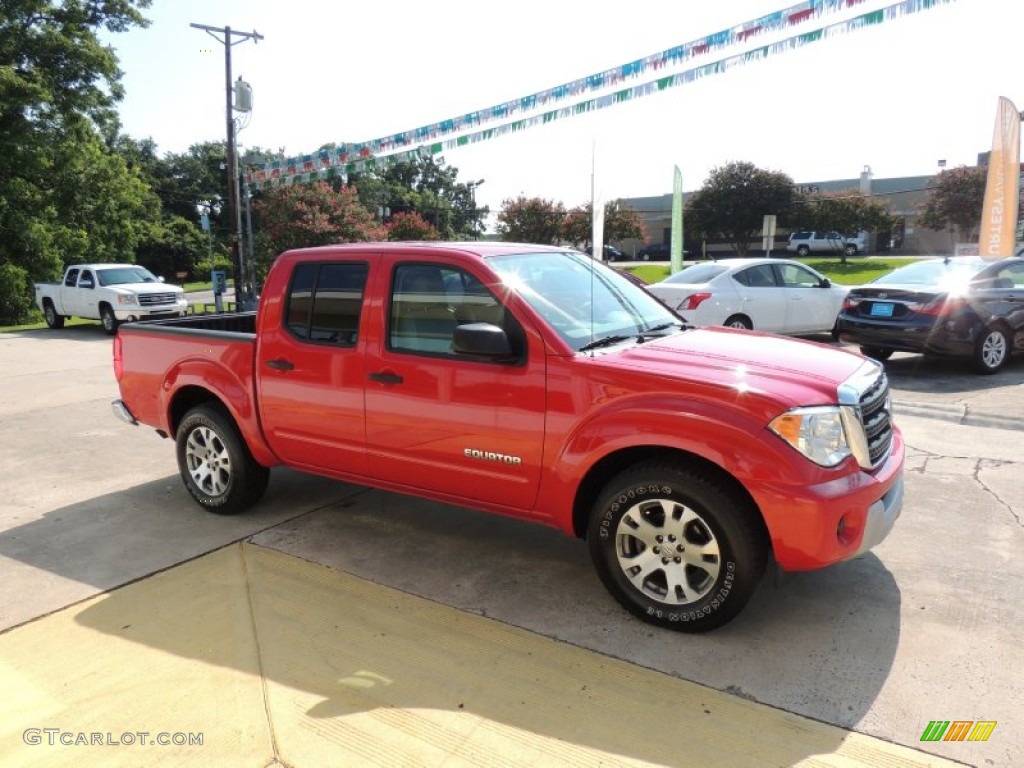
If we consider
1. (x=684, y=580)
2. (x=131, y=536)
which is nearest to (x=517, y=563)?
(x=684, y=580)

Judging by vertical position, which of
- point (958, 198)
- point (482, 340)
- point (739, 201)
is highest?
point (739, 201)

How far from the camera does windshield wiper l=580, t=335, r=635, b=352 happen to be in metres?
3.65

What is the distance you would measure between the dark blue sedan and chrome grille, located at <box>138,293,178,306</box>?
51.1 feet

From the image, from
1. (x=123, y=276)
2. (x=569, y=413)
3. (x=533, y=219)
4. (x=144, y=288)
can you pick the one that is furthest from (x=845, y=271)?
(x=569, y=413)

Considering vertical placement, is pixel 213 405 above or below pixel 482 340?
below

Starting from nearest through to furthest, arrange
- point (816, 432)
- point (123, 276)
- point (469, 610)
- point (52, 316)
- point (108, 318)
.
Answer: point (816, 432), point (469, 610), point (108, 318), point (123, 276), point (52, 316)

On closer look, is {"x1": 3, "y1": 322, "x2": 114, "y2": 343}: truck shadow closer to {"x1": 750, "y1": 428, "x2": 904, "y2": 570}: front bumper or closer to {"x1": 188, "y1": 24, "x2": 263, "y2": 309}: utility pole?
{"x1": 188, "y1": 24, "x2": 263, "y2": 309}: utility pole

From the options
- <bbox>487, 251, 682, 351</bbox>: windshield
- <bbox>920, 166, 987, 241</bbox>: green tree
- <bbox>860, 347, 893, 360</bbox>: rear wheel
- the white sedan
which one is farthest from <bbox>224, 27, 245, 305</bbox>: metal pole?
<bbox>920, 166, 987, 241</bbox>: green tree

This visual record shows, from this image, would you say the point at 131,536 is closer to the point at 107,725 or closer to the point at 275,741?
the point at 107,725

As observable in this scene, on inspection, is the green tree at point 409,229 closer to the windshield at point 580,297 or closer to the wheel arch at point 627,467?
the windshield at point 580,297

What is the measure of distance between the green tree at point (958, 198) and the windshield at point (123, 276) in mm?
40726

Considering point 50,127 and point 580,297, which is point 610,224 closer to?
point 50,127

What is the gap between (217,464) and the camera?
16.3ft

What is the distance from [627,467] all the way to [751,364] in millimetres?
766
